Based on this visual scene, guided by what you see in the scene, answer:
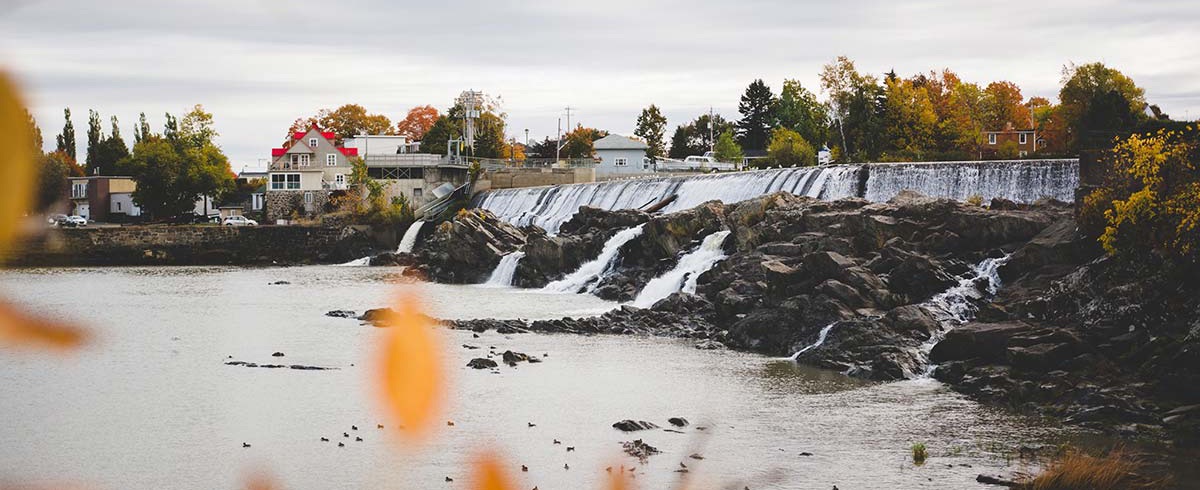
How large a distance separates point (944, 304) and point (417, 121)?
112272mm

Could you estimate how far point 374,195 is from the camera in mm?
76625

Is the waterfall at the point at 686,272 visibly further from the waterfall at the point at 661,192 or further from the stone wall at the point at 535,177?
the stone wall at the point at 535,177

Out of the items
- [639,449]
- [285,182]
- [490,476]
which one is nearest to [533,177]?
[285,182]

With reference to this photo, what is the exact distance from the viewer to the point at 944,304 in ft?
97.5

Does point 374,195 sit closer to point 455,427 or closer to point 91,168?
point 455,427

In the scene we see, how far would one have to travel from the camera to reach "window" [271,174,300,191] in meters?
83.4

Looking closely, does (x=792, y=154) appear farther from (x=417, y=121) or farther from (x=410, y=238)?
(x=417, y=121)

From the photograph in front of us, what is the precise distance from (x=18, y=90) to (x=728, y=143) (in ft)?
365

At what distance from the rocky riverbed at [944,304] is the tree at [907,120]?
3465cm

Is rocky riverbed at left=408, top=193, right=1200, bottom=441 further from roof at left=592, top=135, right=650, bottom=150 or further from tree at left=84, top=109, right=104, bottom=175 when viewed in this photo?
roof at left=592, top=135, right=650, bottom=150

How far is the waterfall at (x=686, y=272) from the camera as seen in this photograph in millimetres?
40031

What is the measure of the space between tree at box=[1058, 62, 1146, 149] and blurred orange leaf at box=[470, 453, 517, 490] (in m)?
59.1

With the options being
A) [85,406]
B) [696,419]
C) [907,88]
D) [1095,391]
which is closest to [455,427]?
[696,419]

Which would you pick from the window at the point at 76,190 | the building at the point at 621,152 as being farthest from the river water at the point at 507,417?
the building at the point at 621,152
